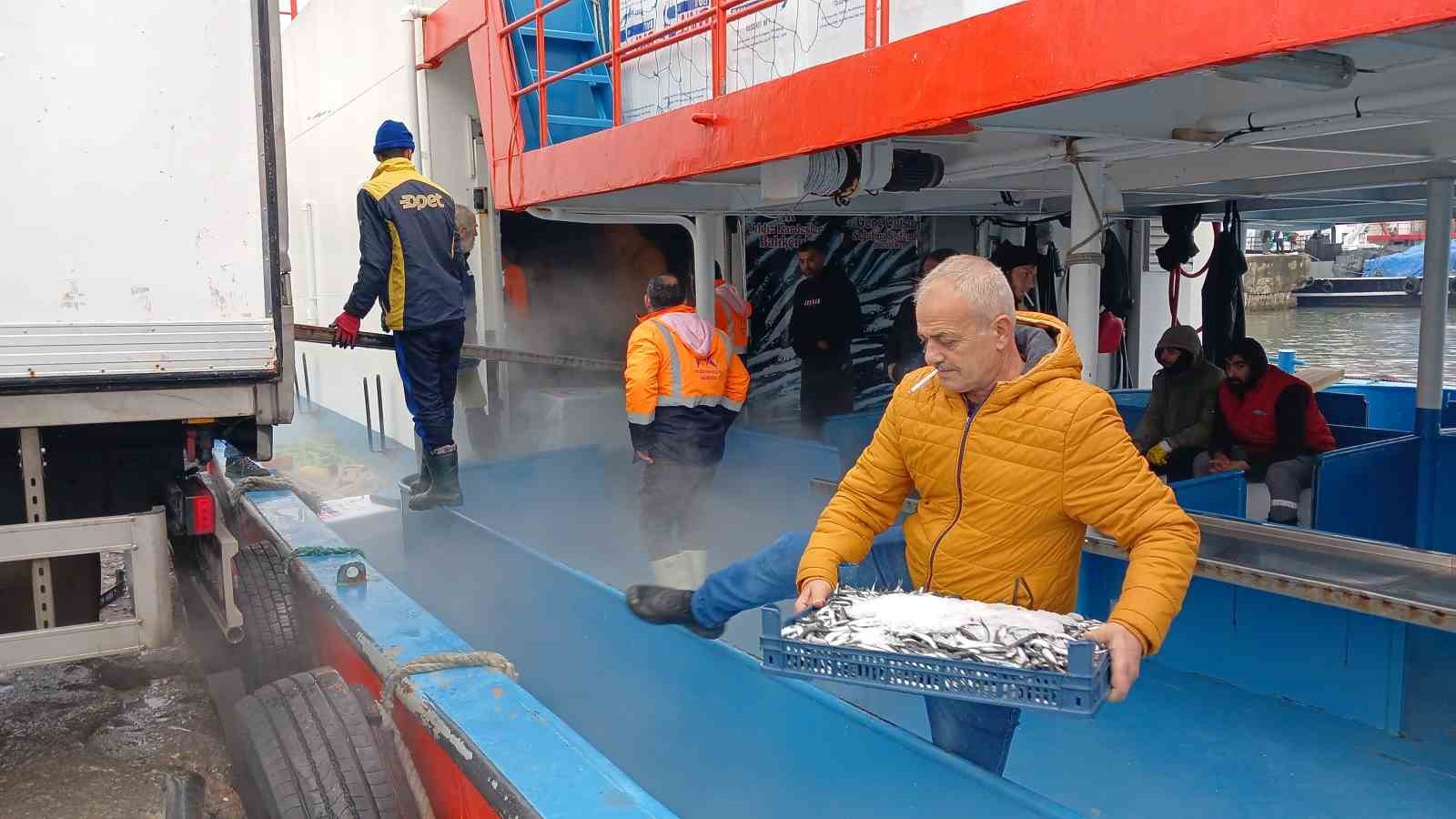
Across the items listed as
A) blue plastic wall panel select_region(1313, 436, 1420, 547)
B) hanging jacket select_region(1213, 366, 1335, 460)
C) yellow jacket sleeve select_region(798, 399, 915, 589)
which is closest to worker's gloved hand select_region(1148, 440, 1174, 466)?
hanging jacket select_region(1213, 366, 1335, 460)

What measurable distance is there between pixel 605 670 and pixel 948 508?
190 cm

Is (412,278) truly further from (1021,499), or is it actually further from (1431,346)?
(1431,346)

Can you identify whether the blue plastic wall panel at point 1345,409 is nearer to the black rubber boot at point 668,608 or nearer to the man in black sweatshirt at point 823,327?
the man in black sweatshirt at point 823,327

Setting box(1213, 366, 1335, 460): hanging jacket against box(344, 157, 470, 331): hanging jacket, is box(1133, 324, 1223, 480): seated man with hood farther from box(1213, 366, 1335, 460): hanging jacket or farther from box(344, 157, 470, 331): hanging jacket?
box(344, 157, 470, 331): hanging jacket

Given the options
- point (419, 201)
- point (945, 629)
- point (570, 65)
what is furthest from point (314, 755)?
point (570, 65)

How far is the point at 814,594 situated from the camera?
7.63ft

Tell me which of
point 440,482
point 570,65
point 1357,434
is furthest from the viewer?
point 570,65

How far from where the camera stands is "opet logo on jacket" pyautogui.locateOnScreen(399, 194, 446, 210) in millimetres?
4824

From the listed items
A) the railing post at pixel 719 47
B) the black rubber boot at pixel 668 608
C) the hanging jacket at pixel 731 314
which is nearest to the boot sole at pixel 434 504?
the black rubber boot at pixel 668 608

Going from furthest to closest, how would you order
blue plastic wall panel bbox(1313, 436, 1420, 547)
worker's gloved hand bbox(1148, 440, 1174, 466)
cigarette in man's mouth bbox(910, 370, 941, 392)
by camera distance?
worker's gloved hand bbox(1148, 440, 1174, 466) < blue plastic wall panel bbox(1313, 436, 1420, 547) < cigarette in man's mouth bbox(910, 370, 941, 392)

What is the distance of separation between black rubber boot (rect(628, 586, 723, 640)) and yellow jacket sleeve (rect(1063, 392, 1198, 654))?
4.42 feet

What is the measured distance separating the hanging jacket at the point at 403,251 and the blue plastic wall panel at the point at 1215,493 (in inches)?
138

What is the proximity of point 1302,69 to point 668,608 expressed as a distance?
2.23 m

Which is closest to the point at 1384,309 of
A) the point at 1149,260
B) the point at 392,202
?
the point at 1149,260
